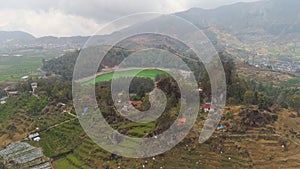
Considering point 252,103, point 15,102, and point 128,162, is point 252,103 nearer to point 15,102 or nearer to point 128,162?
point 128,162

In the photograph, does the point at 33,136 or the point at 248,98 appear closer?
the point at 33,136

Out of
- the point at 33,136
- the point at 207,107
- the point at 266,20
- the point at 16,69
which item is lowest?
the point at 16,69

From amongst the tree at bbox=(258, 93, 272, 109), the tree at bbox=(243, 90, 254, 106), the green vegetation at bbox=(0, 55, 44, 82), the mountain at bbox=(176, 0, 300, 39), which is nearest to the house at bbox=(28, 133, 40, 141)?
the tree at bbox=(243, 90, 254, 106)

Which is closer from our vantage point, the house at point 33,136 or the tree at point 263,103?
the tree at point 263,103

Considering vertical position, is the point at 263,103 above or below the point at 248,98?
below

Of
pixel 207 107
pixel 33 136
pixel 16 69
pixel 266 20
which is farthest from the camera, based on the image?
pixel 266 20

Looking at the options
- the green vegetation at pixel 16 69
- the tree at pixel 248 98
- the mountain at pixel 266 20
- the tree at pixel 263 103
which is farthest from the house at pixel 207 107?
the mountain at pixel 266 20

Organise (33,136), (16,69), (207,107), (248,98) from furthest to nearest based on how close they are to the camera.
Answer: (16,69), (248,98), (33,136), (207,107)

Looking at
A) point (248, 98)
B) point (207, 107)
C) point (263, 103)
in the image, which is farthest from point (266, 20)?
point (207, 107)

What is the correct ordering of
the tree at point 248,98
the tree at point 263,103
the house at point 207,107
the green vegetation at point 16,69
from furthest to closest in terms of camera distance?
the green vegetation at point 16,69
the tree at point 248,98
the tree at point 263,103
the house at point 207,107

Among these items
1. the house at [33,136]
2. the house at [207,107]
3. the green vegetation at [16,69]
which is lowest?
the green vegetation at [16,69]

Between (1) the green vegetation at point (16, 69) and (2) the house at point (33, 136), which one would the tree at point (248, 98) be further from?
(1) the green vegetation at point (16, 69)

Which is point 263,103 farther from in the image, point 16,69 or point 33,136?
point 16,69

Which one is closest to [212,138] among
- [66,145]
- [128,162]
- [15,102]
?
[128,162]
